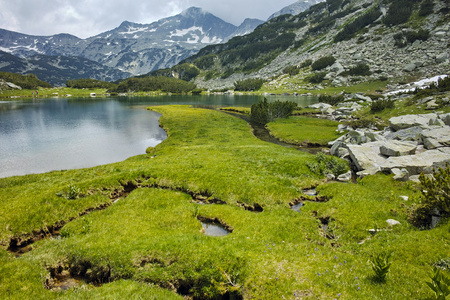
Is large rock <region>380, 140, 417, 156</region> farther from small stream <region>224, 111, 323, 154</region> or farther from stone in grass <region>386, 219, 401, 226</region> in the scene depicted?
small stream <region>224, 111, 323, 154</region>

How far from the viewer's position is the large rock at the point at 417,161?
21516 millimetres

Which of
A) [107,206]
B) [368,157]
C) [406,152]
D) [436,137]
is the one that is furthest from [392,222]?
[107,206]

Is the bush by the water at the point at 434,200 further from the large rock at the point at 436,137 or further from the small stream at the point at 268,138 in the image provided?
the small stream at the point at 268,138

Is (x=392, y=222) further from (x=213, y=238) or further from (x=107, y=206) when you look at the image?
(x=107, y=206)

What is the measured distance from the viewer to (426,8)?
585 ft

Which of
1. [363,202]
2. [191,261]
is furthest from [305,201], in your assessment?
[191,261]

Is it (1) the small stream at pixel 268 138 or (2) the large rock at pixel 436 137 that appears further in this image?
(1) the small stream at pixel 268 138

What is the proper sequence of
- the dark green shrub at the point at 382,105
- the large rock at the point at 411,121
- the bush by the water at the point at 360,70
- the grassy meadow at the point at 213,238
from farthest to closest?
the bush by the water at the point at 360,70 < the dark green shrub at the point at 382,105 < the large rock at the point at 411,121 < the grassy meadow at the point at 213,238

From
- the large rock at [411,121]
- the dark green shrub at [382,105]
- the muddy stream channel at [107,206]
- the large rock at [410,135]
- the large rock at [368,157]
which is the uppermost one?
the dark green shrub at [382,105]

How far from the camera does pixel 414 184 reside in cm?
2014

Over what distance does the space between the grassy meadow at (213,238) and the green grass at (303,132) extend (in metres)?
24.4

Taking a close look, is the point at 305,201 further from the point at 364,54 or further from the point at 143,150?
the point at 364,54

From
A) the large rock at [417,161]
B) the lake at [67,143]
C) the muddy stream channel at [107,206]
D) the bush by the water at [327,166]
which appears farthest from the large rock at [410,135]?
the lake at [67,143]

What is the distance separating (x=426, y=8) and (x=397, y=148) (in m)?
239
